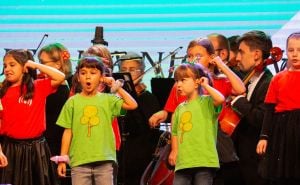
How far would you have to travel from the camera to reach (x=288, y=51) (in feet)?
15.3

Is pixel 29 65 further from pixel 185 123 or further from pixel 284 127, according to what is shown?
pixel 284 127

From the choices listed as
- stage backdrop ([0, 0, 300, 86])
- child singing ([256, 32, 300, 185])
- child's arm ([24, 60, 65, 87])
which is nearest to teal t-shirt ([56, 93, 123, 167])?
child's arm ([24, 60, 65, 87])

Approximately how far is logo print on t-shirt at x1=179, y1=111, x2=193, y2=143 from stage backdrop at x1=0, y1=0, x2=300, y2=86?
5.39 feet

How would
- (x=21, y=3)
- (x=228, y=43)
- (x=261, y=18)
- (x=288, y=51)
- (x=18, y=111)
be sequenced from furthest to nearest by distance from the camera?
(x=21, y=3)
(x=261, y=18)
(x=228, y=43)
(x=18, y=111)
(x=288, y=51)

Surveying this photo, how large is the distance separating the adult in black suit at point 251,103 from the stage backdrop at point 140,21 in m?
1.09

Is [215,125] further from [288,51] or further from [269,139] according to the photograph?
[288,51]

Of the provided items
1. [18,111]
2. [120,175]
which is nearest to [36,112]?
[18,111]

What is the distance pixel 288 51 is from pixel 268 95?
30cm

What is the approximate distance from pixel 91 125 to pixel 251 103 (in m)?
1.08

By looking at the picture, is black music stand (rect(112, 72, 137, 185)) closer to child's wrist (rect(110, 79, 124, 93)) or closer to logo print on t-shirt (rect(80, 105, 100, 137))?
child's wrist (rect(110, 79, 124, 93))

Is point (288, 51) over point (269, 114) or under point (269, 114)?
over

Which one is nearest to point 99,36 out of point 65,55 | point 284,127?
point 65,55

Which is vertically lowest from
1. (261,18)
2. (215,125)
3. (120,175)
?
(120,175)

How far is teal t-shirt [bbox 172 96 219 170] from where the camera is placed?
4598 millimetres
